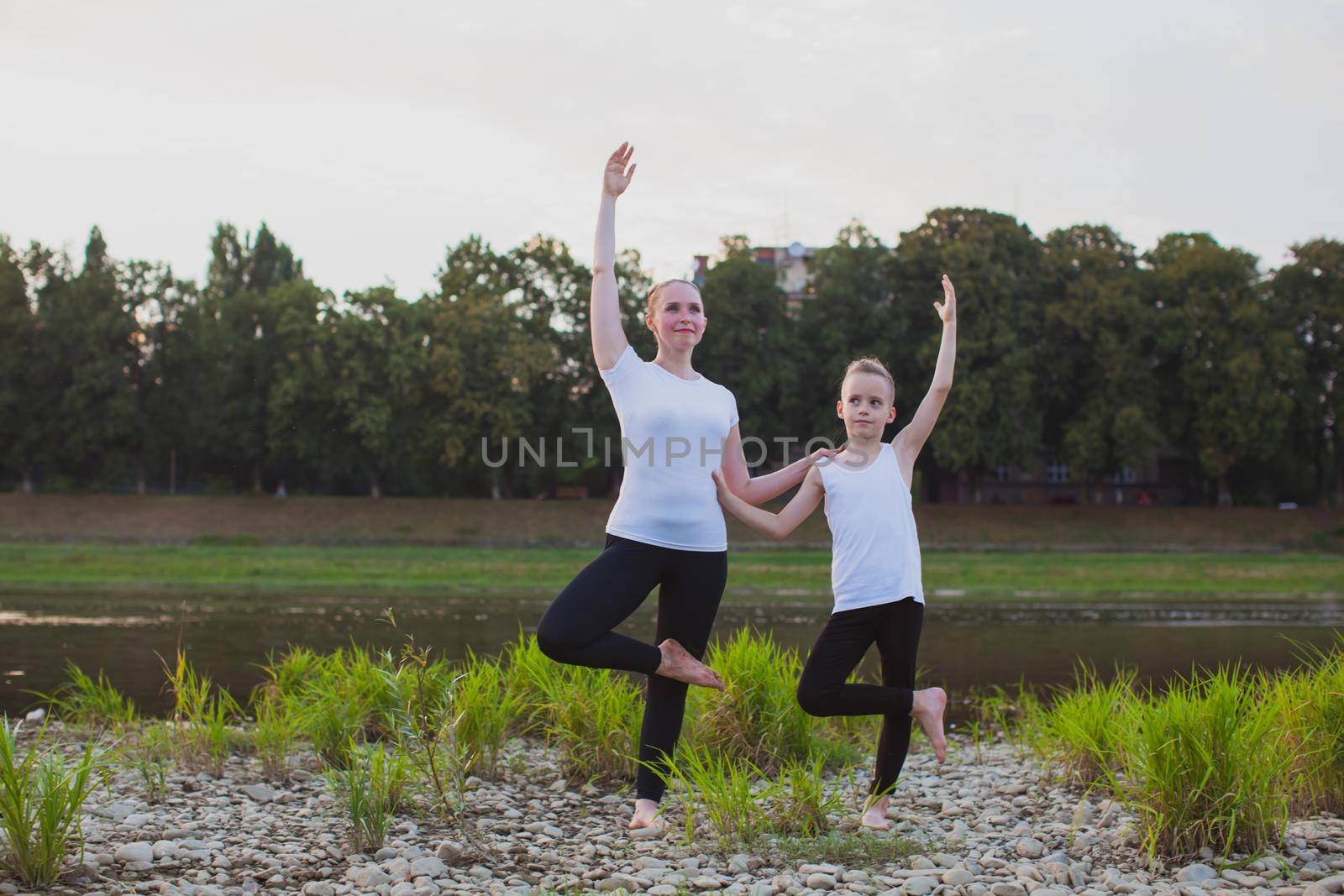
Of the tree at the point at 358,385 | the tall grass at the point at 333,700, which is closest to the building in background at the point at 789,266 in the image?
the tree at the point at 358,385

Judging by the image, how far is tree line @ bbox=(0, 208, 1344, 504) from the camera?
4125cm

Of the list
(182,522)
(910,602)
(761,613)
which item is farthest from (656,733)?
(182,522)

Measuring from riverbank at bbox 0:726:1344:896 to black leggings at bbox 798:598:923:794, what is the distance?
38cm

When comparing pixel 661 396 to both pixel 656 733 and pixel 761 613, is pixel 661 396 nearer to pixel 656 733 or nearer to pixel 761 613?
pixel 656 733

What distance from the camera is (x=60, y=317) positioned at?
1767 inches

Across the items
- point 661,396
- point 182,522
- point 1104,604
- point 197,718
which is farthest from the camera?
point 182,522

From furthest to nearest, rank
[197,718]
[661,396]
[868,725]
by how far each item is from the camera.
Result: [868,725] → [197,718] → [661,396]

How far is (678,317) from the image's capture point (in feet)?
15.8

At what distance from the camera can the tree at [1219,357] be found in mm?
41312

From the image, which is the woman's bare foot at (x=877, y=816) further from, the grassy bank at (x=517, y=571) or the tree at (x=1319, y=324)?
the tree at (x=1319, y=324)

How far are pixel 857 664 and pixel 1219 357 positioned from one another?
141 feet

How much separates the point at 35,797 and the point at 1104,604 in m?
18.8

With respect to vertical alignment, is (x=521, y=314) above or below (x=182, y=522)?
above

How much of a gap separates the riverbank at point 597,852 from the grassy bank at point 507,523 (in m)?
29.7
